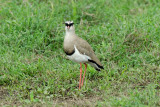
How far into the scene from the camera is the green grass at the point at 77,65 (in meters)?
5.06

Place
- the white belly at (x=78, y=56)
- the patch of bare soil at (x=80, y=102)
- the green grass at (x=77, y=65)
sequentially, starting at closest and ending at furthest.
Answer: the patch of bare soil at (x=80, y=102) < the green grass at (x=77, y=65) < the white belly at (x=78, y=56)

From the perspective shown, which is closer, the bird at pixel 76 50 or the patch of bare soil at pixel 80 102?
the patch of bare soil at pixel 80 102

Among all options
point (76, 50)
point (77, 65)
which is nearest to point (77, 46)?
point (76, 50)

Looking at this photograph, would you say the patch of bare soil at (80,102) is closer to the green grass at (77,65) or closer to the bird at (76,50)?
the green grass at (77,65)

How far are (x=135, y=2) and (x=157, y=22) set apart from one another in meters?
1.62

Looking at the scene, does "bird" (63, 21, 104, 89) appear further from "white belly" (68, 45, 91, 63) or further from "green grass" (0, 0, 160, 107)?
"green grass" (0, 0, 160, 107)

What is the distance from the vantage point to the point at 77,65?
6086 millimetres

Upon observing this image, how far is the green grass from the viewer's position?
5059 mm

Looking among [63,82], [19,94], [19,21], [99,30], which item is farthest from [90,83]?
[19,21]

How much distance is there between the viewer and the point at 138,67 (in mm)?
5930

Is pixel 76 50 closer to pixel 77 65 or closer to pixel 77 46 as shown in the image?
pixel 77 46

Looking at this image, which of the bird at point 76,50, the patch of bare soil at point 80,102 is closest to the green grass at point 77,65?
the patch of bare soil at point 80,102

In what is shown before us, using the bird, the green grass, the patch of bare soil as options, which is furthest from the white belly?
the patch of bare soil

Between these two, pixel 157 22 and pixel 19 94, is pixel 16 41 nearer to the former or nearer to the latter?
pixel 19 94
